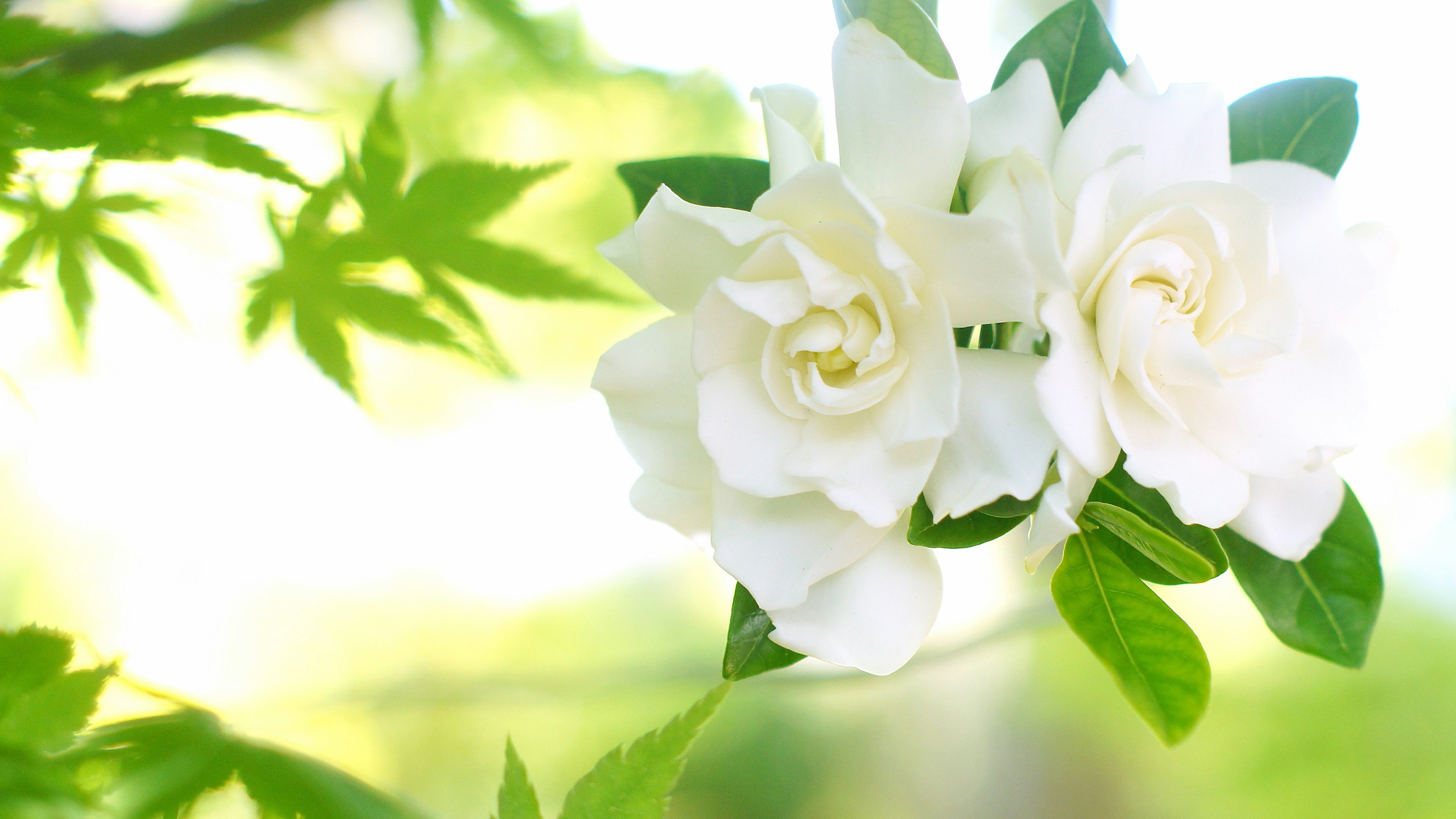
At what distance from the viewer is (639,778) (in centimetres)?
31

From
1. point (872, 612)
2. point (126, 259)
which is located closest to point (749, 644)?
point (872, 612)

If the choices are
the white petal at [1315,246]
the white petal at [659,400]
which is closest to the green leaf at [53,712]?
the white petal at [659,400]

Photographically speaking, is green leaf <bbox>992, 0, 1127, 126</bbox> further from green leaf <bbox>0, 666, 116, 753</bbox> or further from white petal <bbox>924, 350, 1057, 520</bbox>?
green leaf <bbox>0, 666, 116, 753</bbox>

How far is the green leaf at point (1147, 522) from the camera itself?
25cm

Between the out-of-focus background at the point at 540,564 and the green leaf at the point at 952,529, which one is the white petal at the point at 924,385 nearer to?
the green leaf at the point at 952,529

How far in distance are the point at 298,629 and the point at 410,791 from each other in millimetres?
204

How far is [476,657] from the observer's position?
34.0 inches

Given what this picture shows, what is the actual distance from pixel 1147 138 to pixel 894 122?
80 millimetres

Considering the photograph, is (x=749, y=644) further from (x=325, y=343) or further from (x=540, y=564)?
(x=540, y=564)

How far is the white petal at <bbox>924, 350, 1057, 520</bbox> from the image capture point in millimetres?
204

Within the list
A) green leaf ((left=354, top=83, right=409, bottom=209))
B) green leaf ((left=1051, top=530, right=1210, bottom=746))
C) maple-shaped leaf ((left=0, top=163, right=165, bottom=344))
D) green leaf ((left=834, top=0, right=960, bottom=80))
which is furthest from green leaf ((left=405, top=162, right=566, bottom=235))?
green leaf ((left=1051, top=530, right=1210, bottom=746))

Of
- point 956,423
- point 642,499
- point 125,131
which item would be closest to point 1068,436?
point 956,423

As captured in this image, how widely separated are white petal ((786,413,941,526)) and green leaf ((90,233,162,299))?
15.4 inches

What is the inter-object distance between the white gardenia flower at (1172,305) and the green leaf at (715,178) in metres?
0.08
